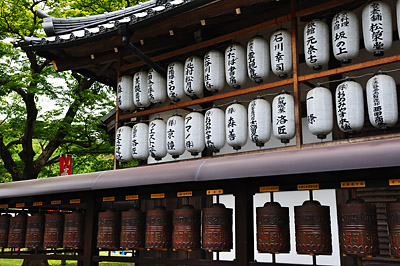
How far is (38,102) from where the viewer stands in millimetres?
15188

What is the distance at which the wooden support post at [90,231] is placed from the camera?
5961mm

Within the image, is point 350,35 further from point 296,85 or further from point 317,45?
point 296,85

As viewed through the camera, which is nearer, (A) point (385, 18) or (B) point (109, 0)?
(A) point (385, 18)

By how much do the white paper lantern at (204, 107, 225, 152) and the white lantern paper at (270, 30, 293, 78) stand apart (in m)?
1.11

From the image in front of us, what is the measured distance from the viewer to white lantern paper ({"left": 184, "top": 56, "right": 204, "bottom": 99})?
637 centimetres

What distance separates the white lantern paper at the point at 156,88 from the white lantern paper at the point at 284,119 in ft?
7.66

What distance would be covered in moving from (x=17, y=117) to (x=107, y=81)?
7809 mm

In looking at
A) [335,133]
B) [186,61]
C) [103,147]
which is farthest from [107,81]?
[103,147]

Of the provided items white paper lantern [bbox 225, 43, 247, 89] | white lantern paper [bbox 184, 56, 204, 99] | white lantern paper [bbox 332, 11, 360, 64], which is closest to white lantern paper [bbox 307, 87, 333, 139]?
white lantern paper [bbox 332, 11, 360, 64]

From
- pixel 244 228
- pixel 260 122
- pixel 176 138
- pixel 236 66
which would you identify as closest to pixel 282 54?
pixel 236 66

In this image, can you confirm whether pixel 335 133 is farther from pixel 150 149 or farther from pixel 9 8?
pixel 9 8

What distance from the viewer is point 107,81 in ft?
28.3

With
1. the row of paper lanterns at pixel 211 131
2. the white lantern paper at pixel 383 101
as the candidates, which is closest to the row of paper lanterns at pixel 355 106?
the white lantern paper at pixel 383 101

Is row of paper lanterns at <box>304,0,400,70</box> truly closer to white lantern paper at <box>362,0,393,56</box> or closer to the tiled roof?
white lantern paper at <box>362,0,393,56</box>
